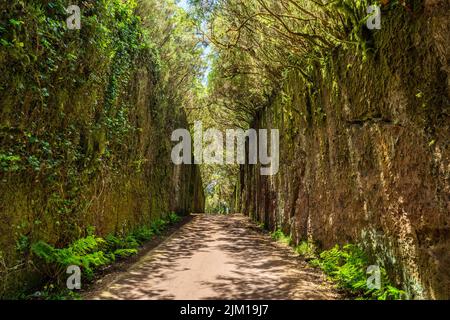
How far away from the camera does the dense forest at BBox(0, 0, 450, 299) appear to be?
4.86 metres

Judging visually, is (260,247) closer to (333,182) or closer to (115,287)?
(333,182)

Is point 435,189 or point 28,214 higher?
point 435,189

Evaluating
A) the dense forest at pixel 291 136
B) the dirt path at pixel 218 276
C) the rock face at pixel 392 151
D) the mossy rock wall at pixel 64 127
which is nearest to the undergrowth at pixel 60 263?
the dense forest at pixel 291 136

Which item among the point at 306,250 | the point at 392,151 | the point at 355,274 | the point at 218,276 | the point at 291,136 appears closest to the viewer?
the point at 392,151

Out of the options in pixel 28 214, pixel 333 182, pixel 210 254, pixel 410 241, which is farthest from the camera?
pixel 210 254

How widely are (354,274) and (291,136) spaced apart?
685 centimetres

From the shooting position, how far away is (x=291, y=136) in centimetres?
1236

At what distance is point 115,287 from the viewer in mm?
6328

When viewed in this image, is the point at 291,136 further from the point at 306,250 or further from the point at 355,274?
the point at 355,274

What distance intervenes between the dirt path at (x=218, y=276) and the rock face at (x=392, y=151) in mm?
1243

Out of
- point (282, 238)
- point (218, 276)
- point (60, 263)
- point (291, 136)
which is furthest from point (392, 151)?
point (282, 238)
